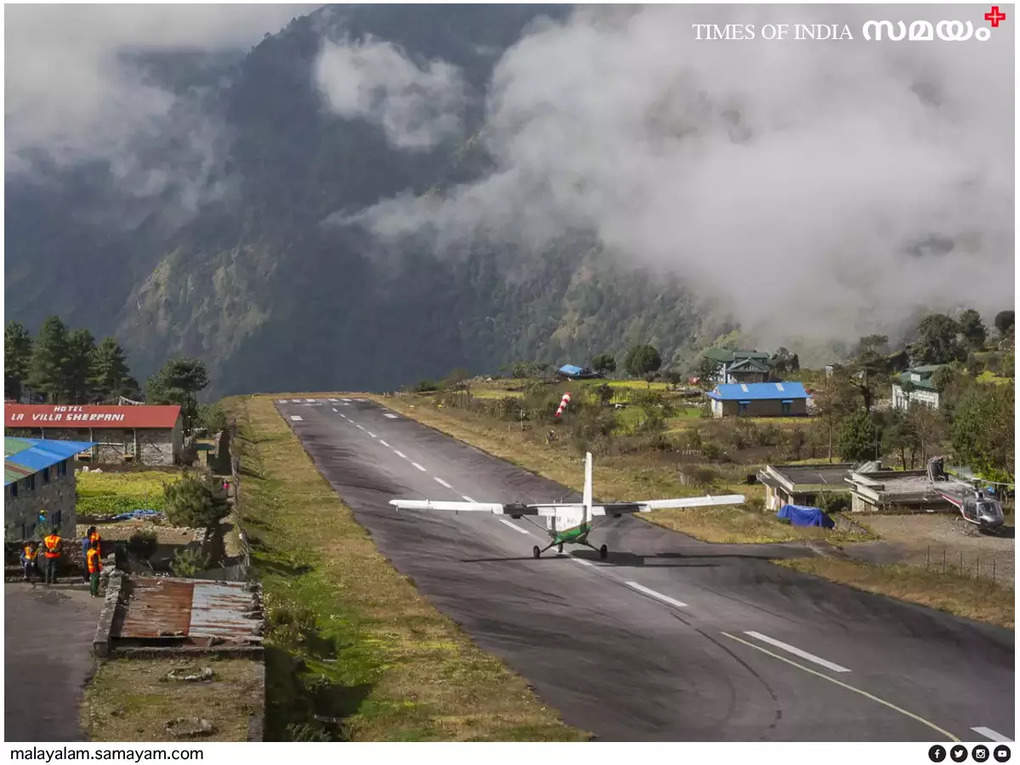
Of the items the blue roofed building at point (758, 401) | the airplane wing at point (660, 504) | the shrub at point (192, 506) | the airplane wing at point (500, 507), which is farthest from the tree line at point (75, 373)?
the airplane wing at point (660, 504)

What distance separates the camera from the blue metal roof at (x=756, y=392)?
13716 cm

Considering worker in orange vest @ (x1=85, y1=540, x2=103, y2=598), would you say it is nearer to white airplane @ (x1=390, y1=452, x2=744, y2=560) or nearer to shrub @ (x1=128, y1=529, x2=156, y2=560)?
shrub @ (x1=128, y1=529, x2=156, y2=560)

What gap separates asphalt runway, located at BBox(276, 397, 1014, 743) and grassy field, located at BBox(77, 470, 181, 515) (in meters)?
15.0

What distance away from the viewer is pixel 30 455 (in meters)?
50.9

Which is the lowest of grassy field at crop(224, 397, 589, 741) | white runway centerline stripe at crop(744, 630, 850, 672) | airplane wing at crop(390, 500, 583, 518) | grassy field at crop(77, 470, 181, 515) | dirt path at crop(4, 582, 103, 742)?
grassy field at crop(224, 397, 589, 741)

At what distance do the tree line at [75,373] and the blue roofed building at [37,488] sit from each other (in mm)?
65093

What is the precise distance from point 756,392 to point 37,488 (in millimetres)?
105216

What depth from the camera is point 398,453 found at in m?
101

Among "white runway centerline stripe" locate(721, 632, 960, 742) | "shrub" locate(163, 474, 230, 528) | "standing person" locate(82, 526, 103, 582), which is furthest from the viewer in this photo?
"shrub" locate(163, 474, 230, 528)

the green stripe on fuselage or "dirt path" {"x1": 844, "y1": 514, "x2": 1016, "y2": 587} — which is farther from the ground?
the green stripe on fuselage

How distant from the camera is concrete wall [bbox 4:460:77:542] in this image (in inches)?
1836

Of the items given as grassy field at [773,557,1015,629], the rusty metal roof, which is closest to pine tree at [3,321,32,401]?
the rusty metal roof

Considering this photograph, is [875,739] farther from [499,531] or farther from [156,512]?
[156,512]

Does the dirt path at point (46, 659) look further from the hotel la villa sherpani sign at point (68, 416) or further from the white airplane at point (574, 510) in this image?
the hotel la villa sherpani sign at point (68, 416)
